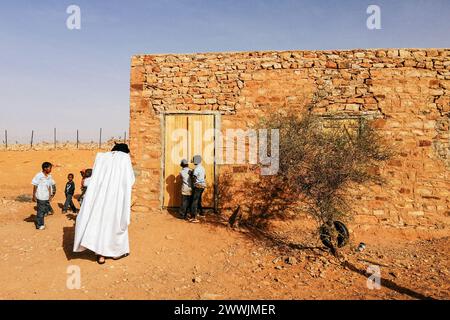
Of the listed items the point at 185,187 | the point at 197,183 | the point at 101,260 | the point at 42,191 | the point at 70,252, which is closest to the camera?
the point at 101,260

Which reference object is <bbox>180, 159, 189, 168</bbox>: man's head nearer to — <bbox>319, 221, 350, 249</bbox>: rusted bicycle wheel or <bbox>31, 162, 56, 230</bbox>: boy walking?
<bbox>31, 162, 56, 230</bbox>: boy walking

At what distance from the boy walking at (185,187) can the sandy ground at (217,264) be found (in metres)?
0.28

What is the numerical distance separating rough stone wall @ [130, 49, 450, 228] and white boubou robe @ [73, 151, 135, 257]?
8.41 feet

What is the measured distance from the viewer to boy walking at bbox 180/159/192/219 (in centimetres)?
675

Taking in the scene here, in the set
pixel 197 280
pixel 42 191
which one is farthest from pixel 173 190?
pixel 197 280

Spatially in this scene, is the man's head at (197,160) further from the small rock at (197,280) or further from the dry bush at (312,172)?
the small rock at (197,280)

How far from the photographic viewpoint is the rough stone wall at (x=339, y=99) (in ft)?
22.0

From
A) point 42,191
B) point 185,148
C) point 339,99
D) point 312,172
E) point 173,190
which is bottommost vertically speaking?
point 173,190

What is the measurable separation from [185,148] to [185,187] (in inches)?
39.4

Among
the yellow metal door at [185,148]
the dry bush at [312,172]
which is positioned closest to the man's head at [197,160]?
the yellow metal door at [185,148]

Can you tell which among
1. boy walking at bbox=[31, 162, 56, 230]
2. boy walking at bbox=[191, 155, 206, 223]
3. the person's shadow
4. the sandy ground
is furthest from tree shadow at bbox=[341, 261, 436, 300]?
boy walking at bbox=[31, 162, 56, 230]

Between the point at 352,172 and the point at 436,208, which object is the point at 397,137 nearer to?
the point at 436,208

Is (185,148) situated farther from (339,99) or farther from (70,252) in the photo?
(339,99)

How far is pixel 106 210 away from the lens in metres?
4.63
